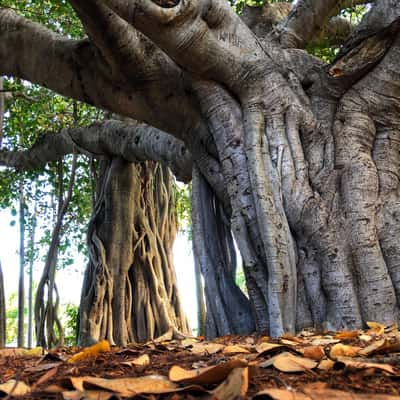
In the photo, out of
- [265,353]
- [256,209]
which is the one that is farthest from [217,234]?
[265,353]

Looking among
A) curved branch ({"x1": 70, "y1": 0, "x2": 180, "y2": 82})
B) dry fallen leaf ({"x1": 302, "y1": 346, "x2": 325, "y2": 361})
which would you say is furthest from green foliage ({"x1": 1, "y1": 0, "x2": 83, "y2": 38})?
dry fallen leaf ({"x1": 302, "y1": 346, "x2": 325, "y2": 361})

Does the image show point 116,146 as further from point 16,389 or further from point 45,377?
point 16,389

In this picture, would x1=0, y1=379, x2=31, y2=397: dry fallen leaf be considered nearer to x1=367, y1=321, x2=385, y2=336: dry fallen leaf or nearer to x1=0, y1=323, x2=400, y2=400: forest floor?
x1=0, y1=323, x2=400, y2=400: forest floor

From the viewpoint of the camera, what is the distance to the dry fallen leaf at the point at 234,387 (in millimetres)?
942

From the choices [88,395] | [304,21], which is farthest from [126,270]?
[88,395]

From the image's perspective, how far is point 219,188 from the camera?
125 inches

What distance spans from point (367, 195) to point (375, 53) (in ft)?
2.82

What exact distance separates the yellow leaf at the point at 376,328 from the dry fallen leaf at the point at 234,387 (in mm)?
1195

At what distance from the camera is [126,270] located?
501 cm

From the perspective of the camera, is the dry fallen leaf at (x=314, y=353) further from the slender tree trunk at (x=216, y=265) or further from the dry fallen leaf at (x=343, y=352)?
the slender tree trunk at (x=216, y=265)

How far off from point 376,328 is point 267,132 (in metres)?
1.24

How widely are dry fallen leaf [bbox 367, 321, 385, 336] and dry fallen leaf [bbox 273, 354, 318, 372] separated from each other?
92cm

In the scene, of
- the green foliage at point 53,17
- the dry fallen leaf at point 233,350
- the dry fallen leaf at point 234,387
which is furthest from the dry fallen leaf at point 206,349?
the green foliage at point 53,17

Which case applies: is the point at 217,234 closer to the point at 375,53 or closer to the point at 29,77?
the point at 375,53
